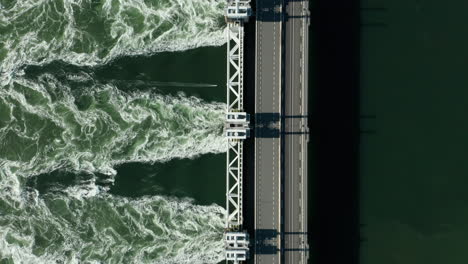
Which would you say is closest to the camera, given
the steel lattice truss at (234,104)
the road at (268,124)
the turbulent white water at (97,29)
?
the road at (268,124)

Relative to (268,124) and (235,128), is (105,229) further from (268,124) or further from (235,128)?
(268,124)

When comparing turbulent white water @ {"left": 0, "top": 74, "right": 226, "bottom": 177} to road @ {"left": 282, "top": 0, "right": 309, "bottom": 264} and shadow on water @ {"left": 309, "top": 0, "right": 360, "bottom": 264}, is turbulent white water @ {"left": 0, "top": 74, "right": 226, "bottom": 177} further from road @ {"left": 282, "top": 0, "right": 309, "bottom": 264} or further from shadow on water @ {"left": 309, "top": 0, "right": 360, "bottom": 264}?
shadow on water @ {"left": 309, "top": 0, "right": 360, "bottom": 264}

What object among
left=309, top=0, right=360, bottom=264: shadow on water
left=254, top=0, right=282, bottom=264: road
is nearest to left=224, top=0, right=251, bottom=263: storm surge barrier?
left=254, top=0, right=282, bottom=264: road

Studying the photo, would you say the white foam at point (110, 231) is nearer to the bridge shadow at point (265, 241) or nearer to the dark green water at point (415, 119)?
the bridge shadow at point (265, 241)

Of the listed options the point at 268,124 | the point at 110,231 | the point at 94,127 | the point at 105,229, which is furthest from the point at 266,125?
the point at 105,229

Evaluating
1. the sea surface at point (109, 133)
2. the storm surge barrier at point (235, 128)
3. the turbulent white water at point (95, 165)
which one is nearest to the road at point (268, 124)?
the storm surge barrier at point (235, 128)

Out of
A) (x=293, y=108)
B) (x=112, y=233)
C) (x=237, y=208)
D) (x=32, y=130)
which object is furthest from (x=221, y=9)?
(x=112, y=233)
